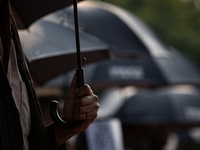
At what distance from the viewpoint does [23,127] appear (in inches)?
62.6

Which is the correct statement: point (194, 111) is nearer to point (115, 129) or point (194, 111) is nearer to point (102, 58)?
point (115, 129)

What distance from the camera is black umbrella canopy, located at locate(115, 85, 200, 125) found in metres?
7.44

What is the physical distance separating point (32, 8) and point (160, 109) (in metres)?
5.44

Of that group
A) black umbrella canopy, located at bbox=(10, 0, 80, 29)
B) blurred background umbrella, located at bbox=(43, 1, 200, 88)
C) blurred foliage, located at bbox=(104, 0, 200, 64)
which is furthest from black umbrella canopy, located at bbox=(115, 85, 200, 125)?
blurred foliage, located at bbox=(104, 0, 200, 64)

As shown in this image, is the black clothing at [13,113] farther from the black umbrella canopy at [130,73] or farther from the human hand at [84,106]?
the black umbrella canopy at [130,73]

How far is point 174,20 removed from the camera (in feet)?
86.3

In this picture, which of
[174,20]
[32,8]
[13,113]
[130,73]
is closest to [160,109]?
[130,73]

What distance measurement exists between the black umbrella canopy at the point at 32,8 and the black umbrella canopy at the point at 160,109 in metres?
4.57

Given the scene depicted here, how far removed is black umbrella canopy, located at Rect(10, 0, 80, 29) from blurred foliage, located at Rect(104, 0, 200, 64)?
2196 centimetres

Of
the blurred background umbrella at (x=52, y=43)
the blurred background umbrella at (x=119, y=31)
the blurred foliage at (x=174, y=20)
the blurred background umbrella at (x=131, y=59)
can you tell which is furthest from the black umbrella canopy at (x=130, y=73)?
the blurred foliage at (x=174, y=20)

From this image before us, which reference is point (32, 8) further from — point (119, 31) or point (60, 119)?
point (119, 31)

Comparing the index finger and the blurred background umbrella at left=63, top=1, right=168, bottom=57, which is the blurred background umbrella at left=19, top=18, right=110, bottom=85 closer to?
the blurred background umbrella at left=63, top=1, right=168, bottom=57

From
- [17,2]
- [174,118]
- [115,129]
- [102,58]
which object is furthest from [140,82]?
[17,2]

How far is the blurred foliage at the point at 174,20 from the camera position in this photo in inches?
993
